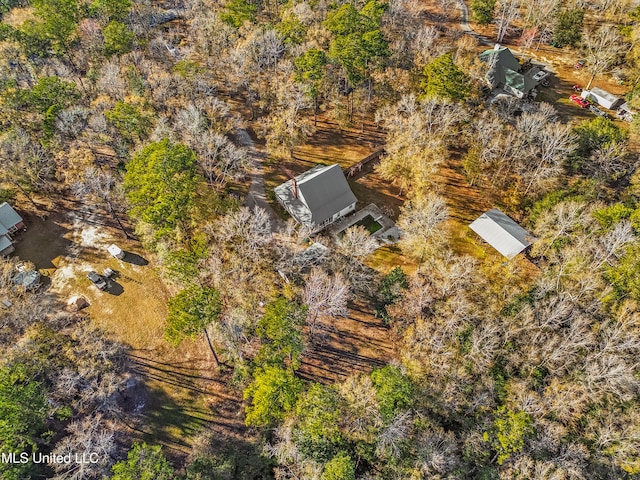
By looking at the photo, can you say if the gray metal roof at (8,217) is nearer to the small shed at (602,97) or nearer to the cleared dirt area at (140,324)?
the cleared dirt area at (140,324)

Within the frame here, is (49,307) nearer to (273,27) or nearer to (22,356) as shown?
(22,356)

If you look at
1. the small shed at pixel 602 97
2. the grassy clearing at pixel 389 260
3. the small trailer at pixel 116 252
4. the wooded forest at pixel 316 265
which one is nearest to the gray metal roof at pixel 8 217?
the wooded forest at pixel 316 265

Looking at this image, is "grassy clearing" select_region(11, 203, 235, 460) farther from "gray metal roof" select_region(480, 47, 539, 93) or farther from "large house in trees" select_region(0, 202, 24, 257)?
"gray metal roof" select_region(480, 47, 539, 93)

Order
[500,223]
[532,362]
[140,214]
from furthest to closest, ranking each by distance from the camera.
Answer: [500,223] < [140,214] < [532,362]

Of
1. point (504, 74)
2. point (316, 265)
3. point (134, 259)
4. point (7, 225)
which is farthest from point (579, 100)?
point (7, 225)

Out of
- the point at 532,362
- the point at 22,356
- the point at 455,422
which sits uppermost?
the point at 22,356

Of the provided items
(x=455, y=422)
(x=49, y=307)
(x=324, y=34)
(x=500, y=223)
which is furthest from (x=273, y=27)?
(x=455, y=422)

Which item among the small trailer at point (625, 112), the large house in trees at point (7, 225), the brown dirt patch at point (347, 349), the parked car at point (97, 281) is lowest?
the brown dirt patch at point (347, 349)
